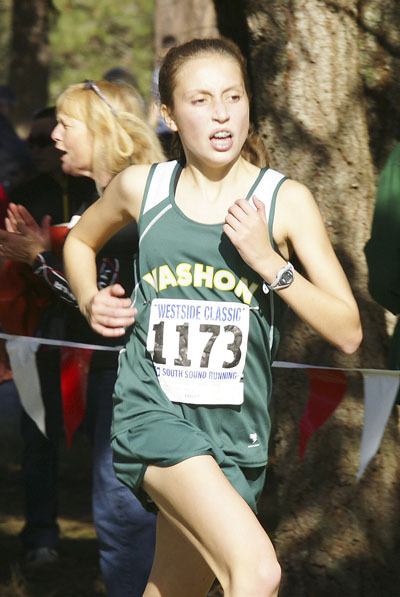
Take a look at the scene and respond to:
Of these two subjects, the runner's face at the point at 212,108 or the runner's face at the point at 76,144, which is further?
the runner's face at the point at 76,144

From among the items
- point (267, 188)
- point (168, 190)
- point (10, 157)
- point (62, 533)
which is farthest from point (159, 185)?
point (10, 157)

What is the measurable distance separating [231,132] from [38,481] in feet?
9.53

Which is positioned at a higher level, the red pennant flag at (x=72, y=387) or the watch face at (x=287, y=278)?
the watch face at (x=287, y=278)

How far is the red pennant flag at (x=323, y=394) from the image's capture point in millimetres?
4762

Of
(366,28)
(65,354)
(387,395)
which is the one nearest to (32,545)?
(65,354)

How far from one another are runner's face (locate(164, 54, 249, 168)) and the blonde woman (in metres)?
0.81

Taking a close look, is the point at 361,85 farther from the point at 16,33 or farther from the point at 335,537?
the point at 16,33

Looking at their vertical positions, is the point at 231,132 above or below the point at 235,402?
above

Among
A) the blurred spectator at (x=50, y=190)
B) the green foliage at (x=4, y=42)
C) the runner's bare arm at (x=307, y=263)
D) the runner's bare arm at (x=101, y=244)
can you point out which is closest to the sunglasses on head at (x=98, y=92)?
the blurred spectator at (x=50, y=190)

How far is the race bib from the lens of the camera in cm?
368

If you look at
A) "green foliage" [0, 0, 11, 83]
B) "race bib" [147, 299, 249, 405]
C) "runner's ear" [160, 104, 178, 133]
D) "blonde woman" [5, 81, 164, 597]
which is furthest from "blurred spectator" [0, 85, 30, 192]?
"green foliage" [0, 0, 11, 83]

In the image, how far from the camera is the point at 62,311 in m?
5.22

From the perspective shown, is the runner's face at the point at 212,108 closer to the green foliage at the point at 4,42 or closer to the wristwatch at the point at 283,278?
the wristwatch at the point at 283,278

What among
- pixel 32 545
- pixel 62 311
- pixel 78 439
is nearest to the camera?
pixel 62 311
